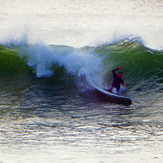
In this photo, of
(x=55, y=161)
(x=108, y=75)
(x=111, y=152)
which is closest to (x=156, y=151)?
(x=111, y=152)

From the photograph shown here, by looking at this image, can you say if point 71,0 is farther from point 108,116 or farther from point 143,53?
point 108,116

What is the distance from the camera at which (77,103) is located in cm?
1002

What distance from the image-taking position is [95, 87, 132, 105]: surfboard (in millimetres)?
9641

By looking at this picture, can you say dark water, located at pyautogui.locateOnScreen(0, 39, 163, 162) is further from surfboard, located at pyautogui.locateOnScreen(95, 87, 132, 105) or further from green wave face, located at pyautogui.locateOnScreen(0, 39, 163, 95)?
surfboard, located at pyautogui.locateOnScreen(95, 87, 132, 105)

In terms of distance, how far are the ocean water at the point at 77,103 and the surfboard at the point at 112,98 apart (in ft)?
0.50

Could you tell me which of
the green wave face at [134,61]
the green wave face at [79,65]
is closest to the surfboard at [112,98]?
the green wave face at [79,65]

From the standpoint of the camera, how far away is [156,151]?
6453mm

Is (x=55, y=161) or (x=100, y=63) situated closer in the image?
(x=55, y=161)

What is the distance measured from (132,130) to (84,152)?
1.90 metres

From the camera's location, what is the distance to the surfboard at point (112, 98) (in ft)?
31.6

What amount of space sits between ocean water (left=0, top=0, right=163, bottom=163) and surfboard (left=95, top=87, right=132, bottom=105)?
0.15 m

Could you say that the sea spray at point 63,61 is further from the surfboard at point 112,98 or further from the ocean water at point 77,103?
the surfboard at point 112,98

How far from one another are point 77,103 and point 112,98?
3.91ft

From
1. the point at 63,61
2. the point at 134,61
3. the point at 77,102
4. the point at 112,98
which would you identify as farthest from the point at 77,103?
the point at 134,61
